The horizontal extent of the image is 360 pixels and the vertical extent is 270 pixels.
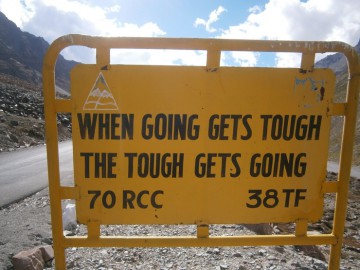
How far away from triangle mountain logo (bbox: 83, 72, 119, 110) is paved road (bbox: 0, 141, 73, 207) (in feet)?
14.3

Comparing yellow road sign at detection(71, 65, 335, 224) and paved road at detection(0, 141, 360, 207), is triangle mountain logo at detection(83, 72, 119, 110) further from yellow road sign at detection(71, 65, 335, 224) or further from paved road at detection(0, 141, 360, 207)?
paved road at detection(0, 141, 360, 207)

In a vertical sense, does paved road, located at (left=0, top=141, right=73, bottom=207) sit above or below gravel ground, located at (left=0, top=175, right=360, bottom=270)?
below

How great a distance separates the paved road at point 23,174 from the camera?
6066mm

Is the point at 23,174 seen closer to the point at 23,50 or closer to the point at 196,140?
the point at 196,140

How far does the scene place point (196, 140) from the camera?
2.03 metres

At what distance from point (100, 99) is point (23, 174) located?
7295mm

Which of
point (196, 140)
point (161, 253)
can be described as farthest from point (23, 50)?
point (196, 140)

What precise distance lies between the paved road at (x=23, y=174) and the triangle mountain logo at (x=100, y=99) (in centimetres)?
436

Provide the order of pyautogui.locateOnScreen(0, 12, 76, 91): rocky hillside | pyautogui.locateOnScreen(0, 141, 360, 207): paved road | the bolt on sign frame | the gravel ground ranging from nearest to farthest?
1. the bolt on sign frame
2. the gravel ground
3. pyautogui.locateOnScreen(0, 141, 360, 207): paved road
4. pyautogui.locateOnScreen(0, 12, 76, 91): rocky hillside

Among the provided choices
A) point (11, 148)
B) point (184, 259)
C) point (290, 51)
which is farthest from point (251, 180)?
point (11, 148)

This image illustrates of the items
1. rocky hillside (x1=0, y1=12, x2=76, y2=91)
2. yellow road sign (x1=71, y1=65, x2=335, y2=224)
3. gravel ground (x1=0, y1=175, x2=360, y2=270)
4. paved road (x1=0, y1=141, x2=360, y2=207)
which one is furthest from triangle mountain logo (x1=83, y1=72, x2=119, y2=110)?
rocky hillside (x1=0, y1=12, x2=76, y2=91)

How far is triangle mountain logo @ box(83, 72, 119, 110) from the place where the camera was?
1.96m

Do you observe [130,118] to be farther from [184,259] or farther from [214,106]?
[184,259]

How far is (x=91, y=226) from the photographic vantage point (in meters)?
2.06
